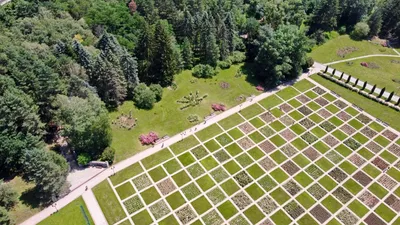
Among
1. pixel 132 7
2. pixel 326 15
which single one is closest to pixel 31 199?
pixel 132 7

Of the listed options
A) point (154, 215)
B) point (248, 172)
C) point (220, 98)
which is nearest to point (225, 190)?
point (248, 172)

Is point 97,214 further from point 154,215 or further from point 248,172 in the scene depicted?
point 248,172

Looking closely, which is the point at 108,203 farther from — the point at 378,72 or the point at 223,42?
the point at 378,72

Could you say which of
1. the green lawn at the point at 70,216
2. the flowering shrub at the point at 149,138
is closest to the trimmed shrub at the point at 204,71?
the flowering shrub at the point at 149,138

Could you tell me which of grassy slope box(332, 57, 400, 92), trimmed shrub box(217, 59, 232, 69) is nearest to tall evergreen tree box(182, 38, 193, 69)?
trimmed shrub box(217, 59, 232, 69)

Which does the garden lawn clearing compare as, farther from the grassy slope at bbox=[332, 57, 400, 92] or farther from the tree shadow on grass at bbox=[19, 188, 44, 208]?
the grassy slope at bbox=[332, 57, 400, 92]

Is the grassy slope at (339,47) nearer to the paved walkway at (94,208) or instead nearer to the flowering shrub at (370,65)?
the flowering shrub at (370,65)
